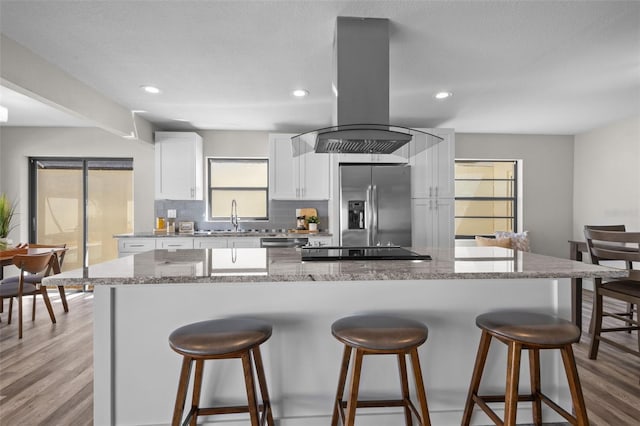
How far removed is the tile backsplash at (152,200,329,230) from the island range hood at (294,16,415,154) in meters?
3.07

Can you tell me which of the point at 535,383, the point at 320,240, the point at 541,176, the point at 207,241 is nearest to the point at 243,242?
the point at 207,241

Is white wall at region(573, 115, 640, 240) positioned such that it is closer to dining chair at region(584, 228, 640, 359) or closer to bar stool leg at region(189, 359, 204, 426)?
dining chair at region(584, 228, 640, 359)

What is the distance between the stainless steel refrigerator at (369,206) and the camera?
14.5ft

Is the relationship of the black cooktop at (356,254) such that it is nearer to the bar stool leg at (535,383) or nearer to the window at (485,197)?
the bar stool leg at (535,383)

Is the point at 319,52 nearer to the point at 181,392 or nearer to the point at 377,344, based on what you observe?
the point at 377,344

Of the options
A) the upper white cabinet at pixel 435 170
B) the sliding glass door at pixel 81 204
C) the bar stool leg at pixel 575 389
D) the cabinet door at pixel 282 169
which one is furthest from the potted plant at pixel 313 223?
the bar stool leg at pixel 575 389

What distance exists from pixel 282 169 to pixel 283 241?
101 cm

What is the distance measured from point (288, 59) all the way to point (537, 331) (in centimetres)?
245

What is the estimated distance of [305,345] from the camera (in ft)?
5.99

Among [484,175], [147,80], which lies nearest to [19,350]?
[147,80]

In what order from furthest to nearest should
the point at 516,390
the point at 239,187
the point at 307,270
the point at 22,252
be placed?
1. the point at 239,187
2. the point at 22,252
3. the point at 307,270
4. the point at 516,390

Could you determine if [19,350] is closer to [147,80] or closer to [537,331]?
[147,80]

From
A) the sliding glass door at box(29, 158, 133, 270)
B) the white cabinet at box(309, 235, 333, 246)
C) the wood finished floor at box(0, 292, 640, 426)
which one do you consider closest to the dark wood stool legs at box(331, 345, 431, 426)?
the wood finished floor at box(0, 292, 640, 426)

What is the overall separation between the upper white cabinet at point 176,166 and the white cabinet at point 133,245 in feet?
2.07
